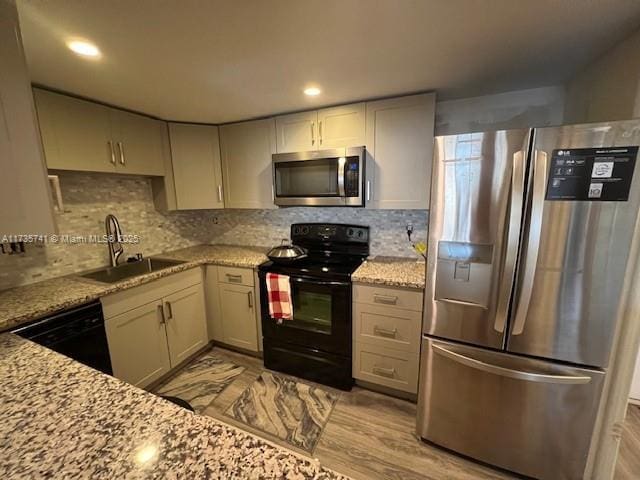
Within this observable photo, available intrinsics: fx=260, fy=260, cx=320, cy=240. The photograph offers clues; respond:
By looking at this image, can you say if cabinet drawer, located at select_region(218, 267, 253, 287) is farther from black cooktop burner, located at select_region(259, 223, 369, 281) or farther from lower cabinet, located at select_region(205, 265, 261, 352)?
black cooktop burner, located at select_region(259, 223, 369, 281)

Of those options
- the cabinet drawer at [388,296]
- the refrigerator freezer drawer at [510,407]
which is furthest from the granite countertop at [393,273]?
the refrigerator freezer drawer at [510,407]

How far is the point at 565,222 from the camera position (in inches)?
43.7

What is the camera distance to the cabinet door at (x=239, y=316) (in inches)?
90.4

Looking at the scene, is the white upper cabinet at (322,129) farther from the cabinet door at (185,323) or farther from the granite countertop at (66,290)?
the cabinet door at (185,323)

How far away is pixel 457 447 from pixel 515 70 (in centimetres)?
223

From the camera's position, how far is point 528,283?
1189mm

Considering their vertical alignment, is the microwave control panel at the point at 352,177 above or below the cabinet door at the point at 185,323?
above

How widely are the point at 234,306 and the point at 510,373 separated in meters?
2.02

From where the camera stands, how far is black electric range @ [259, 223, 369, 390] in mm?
1912

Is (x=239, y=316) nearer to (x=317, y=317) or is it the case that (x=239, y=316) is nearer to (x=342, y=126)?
(x=317, y=317)

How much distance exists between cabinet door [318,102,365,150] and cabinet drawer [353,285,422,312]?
111 centimetres

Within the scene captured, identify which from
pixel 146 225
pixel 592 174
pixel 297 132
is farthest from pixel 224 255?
pixel 592 174

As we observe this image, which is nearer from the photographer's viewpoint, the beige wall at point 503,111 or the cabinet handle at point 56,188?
the cabinet handle at point 56,188

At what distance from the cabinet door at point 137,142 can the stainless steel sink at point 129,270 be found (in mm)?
798
